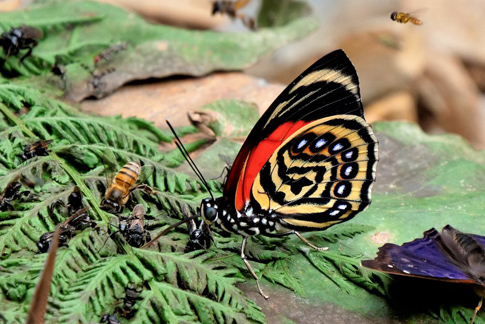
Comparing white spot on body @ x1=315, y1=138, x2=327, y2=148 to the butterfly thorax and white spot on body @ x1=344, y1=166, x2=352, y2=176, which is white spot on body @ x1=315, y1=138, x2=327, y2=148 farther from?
the butterfly thorax

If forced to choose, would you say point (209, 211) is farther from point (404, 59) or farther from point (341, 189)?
point (404, 59)

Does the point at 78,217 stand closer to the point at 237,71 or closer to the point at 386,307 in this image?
the point at 386,307

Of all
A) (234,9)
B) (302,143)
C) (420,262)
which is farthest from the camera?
(234,9)

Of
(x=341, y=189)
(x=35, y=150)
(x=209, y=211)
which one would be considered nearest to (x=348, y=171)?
(x=341, y=189)

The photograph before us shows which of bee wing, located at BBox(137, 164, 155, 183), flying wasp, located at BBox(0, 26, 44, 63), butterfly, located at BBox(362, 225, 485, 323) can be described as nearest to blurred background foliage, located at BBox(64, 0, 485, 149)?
flying wasp, located at BBox(0, 26, 44, 63)

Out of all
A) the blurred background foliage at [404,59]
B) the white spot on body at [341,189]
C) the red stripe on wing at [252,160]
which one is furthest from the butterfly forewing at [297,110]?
the blurred background foliage at [404,59]

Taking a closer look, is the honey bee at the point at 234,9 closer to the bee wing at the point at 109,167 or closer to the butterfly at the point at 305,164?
the bee wing at the point at 109,167

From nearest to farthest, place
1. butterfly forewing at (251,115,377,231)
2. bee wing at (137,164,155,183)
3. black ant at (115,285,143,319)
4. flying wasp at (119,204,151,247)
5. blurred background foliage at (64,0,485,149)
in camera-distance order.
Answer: black ant at (115,285,143,319)
flying wasp at (119,204,151,247)
butterfly forewing at (251,115,377,231)
bee wing at (137,164,155,183)
blurred background foliage at (64,0,485,149)
